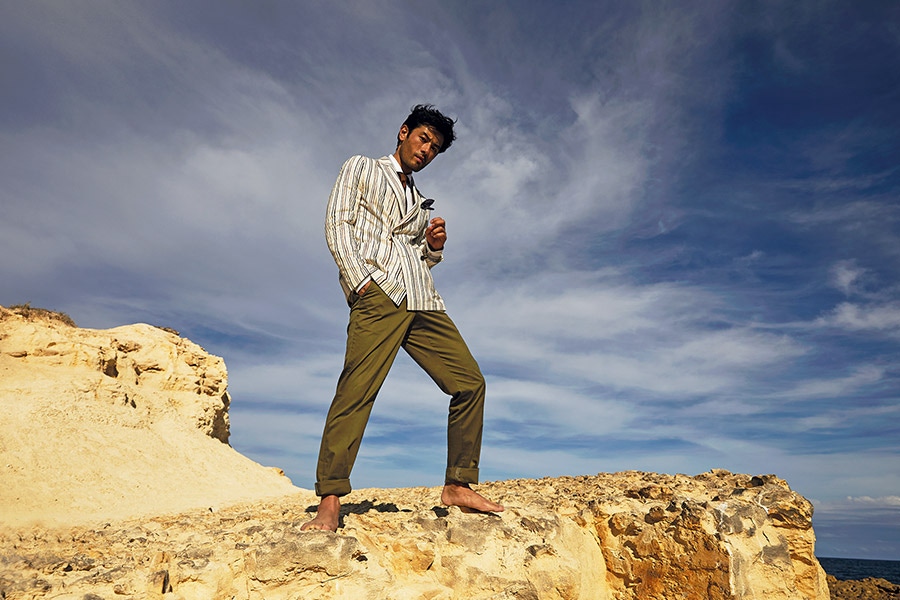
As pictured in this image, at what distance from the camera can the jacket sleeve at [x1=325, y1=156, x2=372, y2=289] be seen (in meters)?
3.28

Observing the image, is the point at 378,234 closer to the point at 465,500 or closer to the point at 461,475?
the point at 461,475

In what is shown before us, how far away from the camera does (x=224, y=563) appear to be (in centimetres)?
271

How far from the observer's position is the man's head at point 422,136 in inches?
149

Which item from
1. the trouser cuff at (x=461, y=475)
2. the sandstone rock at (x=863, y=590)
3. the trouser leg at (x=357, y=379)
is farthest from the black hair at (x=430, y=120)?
the sandstone rock at (x=863, y=590)

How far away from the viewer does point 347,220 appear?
3383 millimetres

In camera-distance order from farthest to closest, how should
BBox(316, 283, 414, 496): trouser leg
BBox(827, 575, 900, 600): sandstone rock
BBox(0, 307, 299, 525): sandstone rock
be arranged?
BBox(0, 307, 299, 525): sandstone rock → BBox(827, 575, 900, 600): sandstone rock → BBox(316, 283, 414, 496): trouser leg

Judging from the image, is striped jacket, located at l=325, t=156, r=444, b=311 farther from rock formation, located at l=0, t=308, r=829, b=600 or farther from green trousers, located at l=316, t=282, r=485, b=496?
rock formation, located at l=0, t=308, r=829, b=600

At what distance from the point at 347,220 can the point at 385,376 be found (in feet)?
3.13

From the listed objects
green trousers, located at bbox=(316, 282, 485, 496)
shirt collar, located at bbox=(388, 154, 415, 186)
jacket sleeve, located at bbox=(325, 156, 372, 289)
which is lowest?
green trousers, located at bbox=(316, 282, 485, 496)

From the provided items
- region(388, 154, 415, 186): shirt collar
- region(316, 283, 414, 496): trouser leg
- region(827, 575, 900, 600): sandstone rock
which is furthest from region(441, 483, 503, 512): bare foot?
region(827, 575, 900, 600): sandstone rock

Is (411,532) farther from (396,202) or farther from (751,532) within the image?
(751,532)

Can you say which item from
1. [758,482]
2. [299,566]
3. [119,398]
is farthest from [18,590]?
[119,398]

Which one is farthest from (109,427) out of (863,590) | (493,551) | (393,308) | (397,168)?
(863,590)

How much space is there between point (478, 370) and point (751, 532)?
2.17 meters
